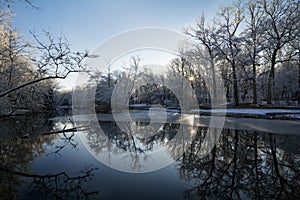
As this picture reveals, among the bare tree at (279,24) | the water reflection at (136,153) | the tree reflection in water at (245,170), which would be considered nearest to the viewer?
the tree reflection in water at (245,170)

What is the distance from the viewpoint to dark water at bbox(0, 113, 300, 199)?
3475mm

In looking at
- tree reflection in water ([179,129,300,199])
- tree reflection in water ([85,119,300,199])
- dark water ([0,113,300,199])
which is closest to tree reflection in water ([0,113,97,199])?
dark water ([0,113,300,199])

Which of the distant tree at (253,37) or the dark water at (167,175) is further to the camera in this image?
the distant tree at (253,37)

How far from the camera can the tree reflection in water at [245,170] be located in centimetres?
344

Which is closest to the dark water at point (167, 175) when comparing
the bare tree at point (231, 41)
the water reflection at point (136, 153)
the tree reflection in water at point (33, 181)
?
the tree reflection in water at point (33, 181)

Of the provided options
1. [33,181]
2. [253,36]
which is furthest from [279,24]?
[33,181]

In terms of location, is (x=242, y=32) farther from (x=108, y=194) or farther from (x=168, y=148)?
(x=108, y=194)

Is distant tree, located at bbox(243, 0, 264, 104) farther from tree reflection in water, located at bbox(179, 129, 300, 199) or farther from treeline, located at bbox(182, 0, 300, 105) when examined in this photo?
tree reflection in water, located at bbox(179, 129, 300, 199)

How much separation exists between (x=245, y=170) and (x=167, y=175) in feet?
5.90

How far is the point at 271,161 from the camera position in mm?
4941

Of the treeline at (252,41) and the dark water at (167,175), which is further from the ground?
the treeline at (252,41)

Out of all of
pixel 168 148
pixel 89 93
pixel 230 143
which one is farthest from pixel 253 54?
pixel 89 93

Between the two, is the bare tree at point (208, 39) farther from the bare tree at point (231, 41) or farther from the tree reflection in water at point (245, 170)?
the tree reflection in water at point (245, 170)

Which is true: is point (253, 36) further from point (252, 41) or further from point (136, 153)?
point (136, 153)
